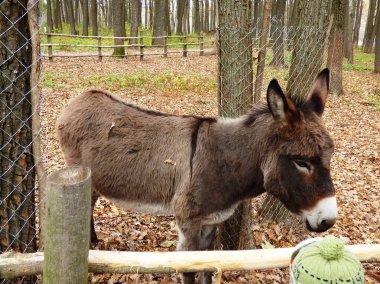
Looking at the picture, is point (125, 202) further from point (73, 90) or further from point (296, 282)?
point (73, 90)

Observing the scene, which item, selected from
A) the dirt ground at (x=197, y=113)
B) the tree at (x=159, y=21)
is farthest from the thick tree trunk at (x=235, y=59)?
the tree at (x=159, y=21)

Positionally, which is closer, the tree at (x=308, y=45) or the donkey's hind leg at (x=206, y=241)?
the donkey's hind leg at (x=206, y=241)

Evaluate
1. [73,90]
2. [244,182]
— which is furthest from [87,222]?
[73,90]

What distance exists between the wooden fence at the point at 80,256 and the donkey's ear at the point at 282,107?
102cm

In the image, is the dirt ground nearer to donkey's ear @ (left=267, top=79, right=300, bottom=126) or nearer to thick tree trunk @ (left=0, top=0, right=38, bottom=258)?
thick tree trunk @ (left=0, top=0, right=38, bottom=258)

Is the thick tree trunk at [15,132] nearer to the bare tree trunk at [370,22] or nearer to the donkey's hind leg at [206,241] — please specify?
the donkey's hind leg at [206,241]

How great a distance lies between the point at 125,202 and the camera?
3387 millimetres

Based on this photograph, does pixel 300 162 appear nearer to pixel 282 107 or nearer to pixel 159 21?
pixel 282 107

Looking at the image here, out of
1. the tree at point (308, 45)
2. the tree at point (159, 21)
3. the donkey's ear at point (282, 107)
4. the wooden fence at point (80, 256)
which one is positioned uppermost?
the tree at point (159, 21)

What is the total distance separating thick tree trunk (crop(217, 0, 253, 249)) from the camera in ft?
11.3

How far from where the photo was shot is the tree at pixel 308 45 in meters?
4.13

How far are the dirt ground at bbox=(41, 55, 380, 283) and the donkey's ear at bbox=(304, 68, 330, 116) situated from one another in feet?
6.48

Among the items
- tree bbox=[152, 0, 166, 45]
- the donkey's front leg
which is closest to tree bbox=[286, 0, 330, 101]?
the donkey's front leg

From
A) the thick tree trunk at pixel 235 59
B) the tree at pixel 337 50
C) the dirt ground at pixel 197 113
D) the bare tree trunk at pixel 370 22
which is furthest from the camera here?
the bare tree trunk at pixel 370 22
